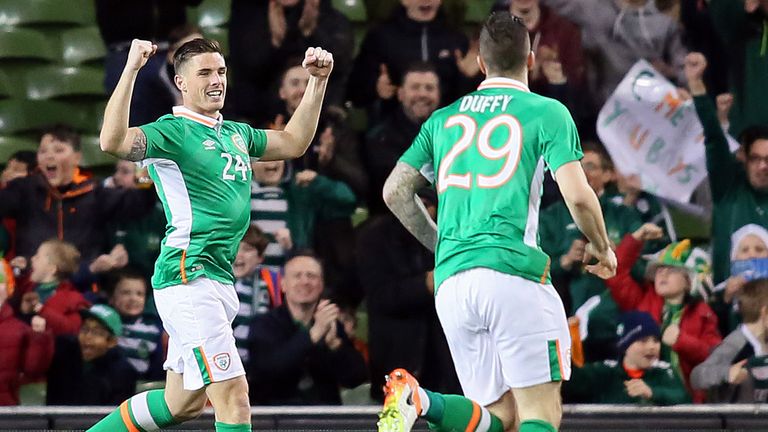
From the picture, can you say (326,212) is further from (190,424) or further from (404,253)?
(190,424)

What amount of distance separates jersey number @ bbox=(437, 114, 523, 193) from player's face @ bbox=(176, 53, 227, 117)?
3.29ft

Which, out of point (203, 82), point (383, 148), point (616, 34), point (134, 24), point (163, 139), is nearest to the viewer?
point (163, 139)

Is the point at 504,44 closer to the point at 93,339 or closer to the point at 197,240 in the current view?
the point at 197,240

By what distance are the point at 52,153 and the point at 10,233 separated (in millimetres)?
505

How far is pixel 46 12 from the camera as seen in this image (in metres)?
8.76

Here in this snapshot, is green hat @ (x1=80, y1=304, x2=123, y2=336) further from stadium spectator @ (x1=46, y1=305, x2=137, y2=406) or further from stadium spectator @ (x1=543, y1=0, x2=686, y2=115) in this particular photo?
stadium spectator @ (x1=543, y1=0, x2=686, y2=115)

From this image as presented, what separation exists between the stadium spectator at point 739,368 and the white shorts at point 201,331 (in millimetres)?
3371

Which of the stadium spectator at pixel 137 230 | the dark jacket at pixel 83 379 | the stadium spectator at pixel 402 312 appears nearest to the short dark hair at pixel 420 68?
the stadium spectator at pixel 402 312

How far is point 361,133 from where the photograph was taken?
8.23 metres

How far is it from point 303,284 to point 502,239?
3.13 meters

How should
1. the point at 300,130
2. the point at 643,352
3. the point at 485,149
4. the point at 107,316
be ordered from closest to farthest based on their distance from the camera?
the point at 485,149
the point at 300,130
the point at 643,352
the point at 107,316

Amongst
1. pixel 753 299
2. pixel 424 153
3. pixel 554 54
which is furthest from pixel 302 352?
pixel 424 153

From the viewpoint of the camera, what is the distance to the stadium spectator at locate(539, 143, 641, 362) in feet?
25.8

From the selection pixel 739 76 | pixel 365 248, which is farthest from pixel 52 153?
pixel 739 76
